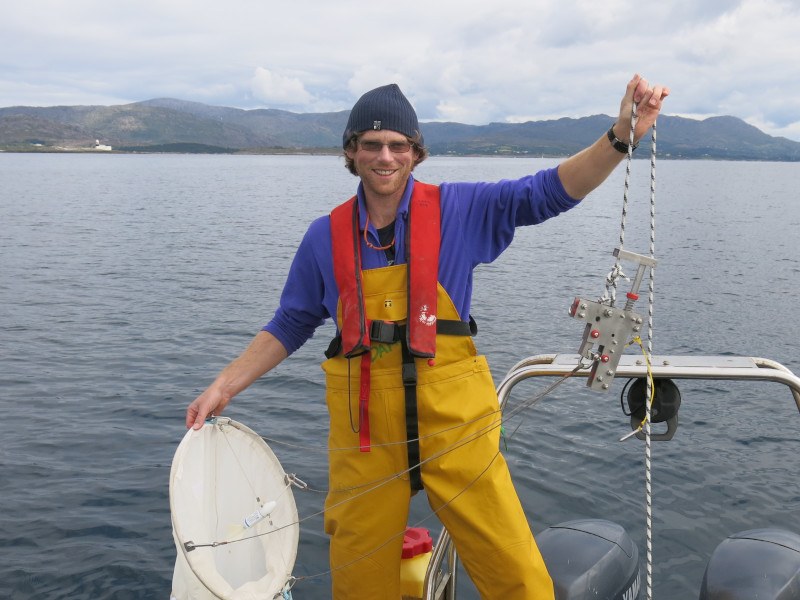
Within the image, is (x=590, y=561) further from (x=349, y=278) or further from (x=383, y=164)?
(x=383, y=164)

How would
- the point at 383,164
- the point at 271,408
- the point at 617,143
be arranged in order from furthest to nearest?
the point at 271,408
the point at 383,164
the point at 617,143

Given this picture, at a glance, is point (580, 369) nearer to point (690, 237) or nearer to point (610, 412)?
point (610, 412)

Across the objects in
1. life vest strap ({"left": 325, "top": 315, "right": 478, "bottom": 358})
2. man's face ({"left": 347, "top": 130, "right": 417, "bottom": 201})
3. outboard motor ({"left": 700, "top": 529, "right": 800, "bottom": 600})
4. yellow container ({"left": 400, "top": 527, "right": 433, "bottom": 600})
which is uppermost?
man's face ({"left": 347, "top": 130, "right": 417, "bottom": 201})

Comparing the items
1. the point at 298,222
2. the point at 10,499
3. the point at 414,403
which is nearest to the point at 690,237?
the point at 298,222

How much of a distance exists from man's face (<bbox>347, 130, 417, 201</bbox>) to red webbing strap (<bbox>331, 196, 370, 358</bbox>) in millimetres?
190

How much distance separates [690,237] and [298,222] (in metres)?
18.6

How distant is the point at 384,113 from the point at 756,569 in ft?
8.94

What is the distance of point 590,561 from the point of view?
376 centimetres

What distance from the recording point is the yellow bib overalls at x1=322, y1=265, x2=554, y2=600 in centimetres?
313

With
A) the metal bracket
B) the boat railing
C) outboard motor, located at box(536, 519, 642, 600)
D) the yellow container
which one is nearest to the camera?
the metal bracket

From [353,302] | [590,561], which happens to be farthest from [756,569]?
[353,302]

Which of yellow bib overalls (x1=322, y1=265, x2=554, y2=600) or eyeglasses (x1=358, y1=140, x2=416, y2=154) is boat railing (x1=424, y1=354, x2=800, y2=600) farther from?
eyeglasses (x1=358, y1=140, x2=416, y2=154)

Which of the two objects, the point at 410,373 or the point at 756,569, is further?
the point at 756,569

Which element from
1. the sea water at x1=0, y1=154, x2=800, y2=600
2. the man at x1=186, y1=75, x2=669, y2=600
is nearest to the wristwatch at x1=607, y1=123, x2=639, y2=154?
the man at x1=186, y1=75, x2=669, y2=600
